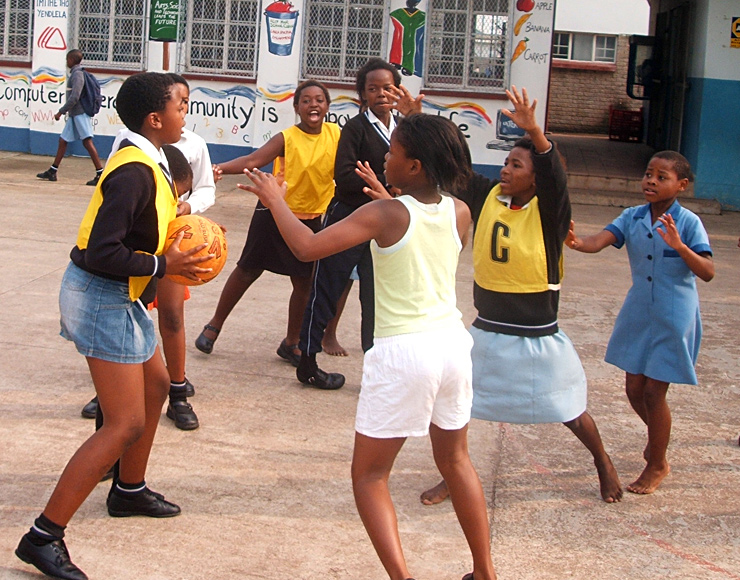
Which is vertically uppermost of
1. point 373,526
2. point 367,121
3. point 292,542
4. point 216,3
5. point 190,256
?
point 216,3

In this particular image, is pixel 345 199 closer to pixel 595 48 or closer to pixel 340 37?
pixel 340 37

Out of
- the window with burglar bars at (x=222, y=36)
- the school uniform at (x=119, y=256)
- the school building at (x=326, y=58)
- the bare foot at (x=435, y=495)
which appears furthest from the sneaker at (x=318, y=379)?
the window with burglar bars at (x=222, y=36)

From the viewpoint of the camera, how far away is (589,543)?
144 inches

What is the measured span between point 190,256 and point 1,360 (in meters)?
2.64

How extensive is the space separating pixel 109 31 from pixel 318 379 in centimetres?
1058

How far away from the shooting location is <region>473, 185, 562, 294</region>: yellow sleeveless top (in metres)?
3.73

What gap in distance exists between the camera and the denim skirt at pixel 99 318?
3178mm

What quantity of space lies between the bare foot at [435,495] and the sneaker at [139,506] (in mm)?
998

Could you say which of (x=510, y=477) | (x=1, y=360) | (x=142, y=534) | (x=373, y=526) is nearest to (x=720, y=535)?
(x=510, y=477)

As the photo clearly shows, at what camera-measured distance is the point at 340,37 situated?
1367cm

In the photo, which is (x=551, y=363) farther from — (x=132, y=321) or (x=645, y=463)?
(x=132, y=321)

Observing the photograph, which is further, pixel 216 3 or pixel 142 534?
pixel 216 3

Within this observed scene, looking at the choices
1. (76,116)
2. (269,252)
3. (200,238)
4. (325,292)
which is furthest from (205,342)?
(76,116)

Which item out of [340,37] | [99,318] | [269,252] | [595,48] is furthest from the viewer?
[595,48]
